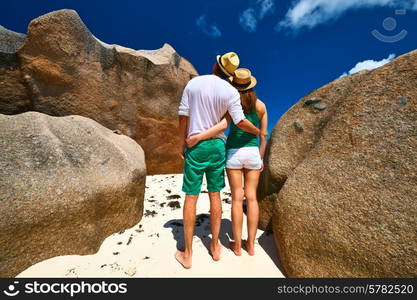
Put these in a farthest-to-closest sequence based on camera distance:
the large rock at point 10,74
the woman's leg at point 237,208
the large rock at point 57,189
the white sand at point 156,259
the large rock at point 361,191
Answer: the large rock at point 10,74
the woman's leg at point 237,208
the white sand at point 156,259
the large rock at point 57,189
the large rock at point 361,191

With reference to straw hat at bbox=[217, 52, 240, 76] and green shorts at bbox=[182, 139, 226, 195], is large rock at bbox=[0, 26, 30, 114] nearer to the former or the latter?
green shorts at bbox=[182, 139, 226, 195]

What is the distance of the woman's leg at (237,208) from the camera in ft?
10.1

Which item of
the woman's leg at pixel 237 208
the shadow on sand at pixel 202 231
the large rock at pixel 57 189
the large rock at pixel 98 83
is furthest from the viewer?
the large rock at pixel 98 83

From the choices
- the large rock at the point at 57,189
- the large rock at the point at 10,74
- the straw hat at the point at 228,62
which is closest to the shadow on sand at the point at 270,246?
the large rock at the point at 57,189

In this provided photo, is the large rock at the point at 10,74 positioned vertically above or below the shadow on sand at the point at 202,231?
above

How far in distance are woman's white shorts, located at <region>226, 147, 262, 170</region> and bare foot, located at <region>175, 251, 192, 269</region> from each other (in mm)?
1293

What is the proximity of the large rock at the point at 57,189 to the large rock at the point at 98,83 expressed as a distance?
77.8 inches

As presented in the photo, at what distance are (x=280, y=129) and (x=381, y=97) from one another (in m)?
1.51

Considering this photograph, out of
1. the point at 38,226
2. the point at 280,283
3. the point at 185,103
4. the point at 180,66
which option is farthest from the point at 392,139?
the point at 180,66

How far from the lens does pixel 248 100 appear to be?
10.3 feet

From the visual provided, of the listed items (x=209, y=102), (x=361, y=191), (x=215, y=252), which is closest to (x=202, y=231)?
(x=215, y=252)

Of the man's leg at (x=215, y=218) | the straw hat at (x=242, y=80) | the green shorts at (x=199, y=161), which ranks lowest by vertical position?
the man's leg at (x=215, y=218)

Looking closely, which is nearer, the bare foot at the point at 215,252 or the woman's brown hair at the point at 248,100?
the bare foot at the point at 215,252

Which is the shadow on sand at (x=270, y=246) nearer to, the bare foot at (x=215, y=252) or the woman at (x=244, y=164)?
the woman at (x=244, y=164)
